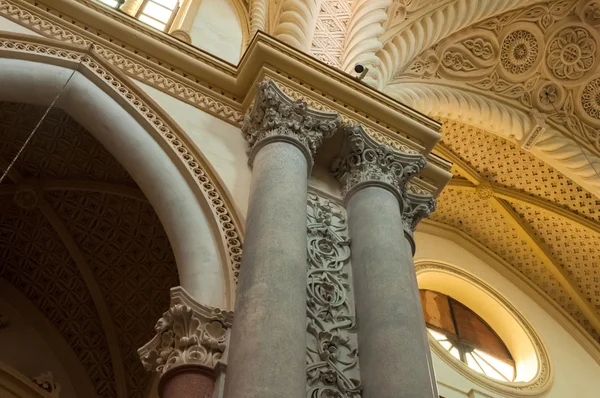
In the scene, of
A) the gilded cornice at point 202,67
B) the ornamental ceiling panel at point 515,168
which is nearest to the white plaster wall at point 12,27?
the gilded cornice at point 202,67

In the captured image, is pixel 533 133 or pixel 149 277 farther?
pixel 533 133

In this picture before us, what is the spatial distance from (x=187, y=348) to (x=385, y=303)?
4.01 ft

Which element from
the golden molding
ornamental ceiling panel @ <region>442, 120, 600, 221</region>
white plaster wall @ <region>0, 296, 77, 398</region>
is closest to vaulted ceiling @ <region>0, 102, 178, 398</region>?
white plaster wall @ <region>0, 296, 77, 398</region>

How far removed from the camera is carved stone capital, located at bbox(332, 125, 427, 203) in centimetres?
521

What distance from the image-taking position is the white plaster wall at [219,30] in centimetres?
711

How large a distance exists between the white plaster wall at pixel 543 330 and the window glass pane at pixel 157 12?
15.1ft

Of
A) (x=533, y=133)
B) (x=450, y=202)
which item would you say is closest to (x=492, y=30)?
(x=533, y=133)

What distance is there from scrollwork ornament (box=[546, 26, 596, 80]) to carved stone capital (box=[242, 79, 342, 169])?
5.54m

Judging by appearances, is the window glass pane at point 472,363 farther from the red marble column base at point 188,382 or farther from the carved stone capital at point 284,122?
the red marble column base at point 188,382

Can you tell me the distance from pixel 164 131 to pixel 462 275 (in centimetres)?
623

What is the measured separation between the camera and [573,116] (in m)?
9.82

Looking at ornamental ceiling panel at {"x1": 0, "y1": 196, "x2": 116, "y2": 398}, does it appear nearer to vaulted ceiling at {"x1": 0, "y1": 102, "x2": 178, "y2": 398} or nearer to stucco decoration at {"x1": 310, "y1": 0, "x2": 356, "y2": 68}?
vaulted ceiling at {"x1": 0, "y1": 102, "x2": 178, "y2": 398}

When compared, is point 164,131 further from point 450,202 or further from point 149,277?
point 450,202

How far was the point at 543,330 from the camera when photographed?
32.7 ft
